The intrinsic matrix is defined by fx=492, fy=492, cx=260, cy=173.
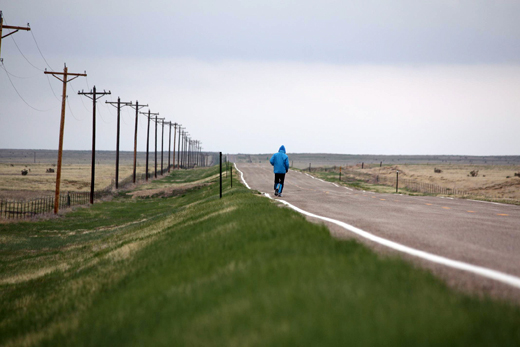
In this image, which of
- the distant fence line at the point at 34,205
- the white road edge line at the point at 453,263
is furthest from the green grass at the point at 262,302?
the distant fence line at the point at 34,205

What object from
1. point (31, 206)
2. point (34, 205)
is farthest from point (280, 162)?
point (34, 205)

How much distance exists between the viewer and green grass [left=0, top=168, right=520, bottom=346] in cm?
362

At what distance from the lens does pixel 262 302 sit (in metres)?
4.40

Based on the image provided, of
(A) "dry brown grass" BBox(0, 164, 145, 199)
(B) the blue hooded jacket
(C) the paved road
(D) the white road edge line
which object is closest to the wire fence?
(A) "dry brown grass" BBox(0, 164, 145, 199)

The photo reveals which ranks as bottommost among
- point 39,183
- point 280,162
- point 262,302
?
point 39,183

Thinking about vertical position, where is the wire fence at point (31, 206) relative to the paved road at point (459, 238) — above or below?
below

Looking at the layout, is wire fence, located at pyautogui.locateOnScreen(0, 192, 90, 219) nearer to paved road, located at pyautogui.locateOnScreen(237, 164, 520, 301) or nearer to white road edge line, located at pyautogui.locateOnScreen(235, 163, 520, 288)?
paved road, located at pyautogui.locateOnScreen(237, 164, 520, 301)

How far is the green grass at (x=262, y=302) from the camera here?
362cm

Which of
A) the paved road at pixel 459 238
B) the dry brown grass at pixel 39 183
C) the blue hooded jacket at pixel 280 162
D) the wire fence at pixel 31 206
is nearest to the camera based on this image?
the paved road at pixel 459 238

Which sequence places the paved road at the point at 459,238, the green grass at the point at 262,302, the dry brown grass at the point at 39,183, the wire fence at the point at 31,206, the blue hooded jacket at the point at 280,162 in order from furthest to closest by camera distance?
1. the dry brown grass at the point at 39,183
2. the wire fence at the point at 31,206
3. the blue hooded jacket at the point at 280,162
4. the paved road at the point at 459,238
5. the green grass at the point at 262,302

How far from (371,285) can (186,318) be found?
178 centimetres

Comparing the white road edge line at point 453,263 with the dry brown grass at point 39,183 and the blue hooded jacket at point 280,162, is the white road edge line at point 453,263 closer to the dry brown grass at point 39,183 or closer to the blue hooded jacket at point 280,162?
the blue hooded jacket at point 280,162

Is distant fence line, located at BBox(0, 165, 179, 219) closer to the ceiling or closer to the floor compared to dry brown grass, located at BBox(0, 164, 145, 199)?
closer to the ceiling

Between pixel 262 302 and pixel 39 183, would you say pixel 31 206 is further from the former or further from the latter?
pixel 262 302
